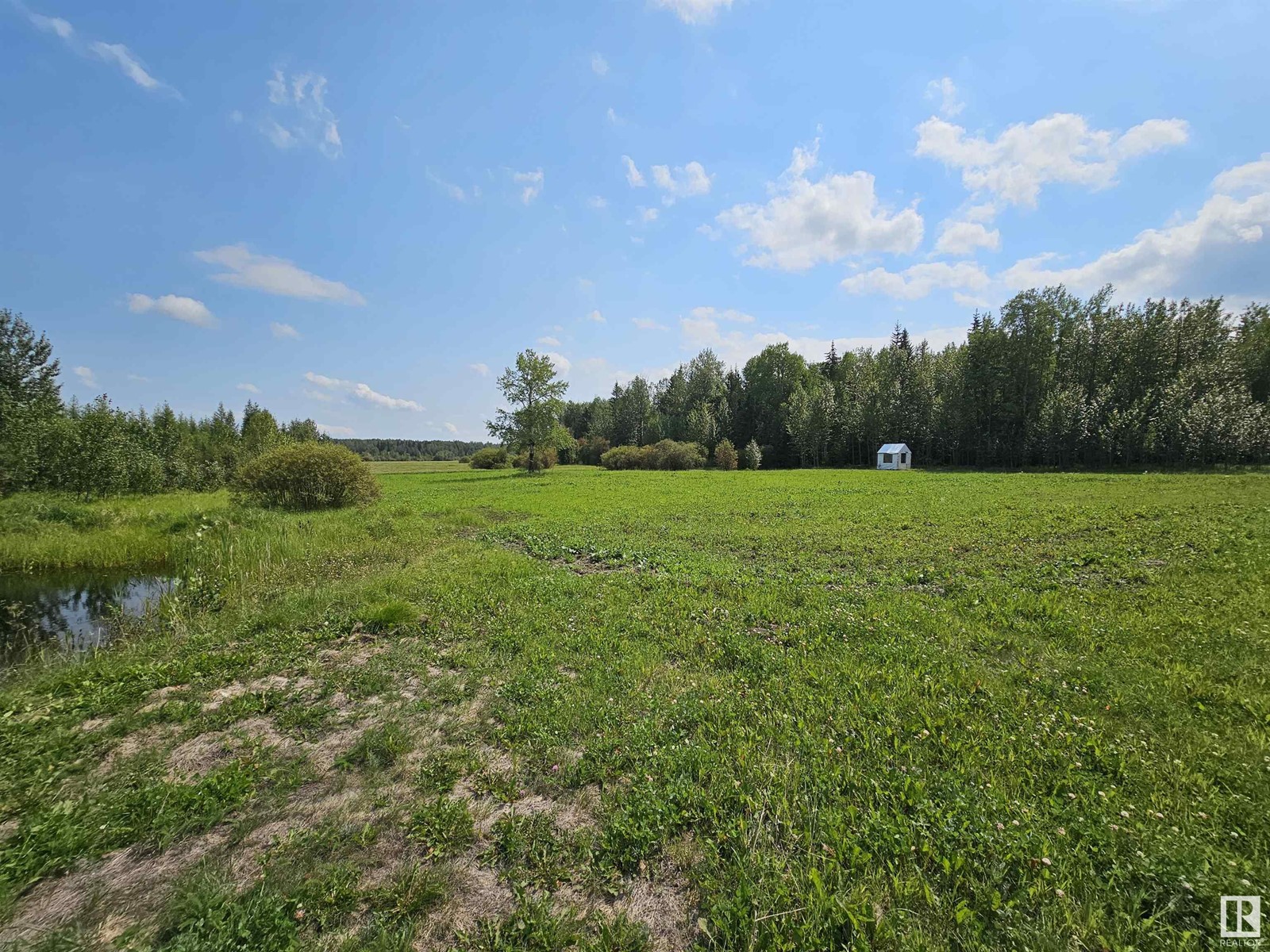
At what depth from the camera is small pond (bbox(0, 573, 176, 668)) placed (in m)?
8.55

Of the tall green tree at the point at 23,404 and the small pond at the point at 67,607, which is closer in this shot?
the small pond at the point at 67,607

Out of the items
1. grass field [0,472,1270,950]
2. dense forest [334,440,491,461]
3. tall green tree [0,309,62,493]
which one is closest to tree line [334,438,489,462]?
dense forest [334,440,491,461]

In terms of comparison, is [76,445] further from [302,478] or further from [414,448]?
[414,448]

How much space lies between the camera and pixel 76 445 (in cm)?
2700

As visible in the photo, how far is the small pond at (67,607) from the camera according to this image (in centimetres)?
855

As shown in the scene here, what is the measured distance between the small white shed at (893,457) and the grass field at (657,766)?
48874mm

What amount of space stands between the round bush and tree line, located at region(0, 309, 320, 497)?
7.35 m

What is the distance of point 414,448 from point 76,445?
489 feet

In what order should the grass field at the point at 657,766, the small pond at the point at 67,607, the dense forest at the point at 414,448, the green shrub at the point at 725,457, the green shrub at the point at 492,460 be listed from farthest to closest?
the dense forest at the point at 414,448
the green shrub at the point at 492,460
the green shrub at the point at 725,457
the small pond at the point at 67,607
the grass field at the point at 657,766

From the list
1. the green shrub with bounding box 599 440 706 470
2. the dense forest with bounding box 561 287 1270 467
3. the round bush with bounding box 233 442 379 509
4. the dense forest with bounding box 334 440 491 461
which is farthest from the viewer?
the dense forest with bounding box 334 440 491 461

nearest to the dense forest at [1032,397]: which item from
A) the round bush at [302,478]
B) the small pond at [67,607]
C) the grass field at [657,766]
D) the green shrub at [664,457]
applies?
A: the green shrub at [664,457]

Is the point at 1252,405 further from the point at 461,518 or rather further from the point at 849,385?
the point at 461,518

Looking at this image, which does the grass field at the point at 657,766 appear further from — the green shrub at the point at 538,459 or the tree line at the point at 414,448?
the tree line at the point at 414,448

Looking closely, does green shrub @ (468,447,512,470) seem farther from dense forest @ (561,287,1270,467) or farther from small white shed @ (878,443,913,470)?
small white shed @ (878,443,913,470)
